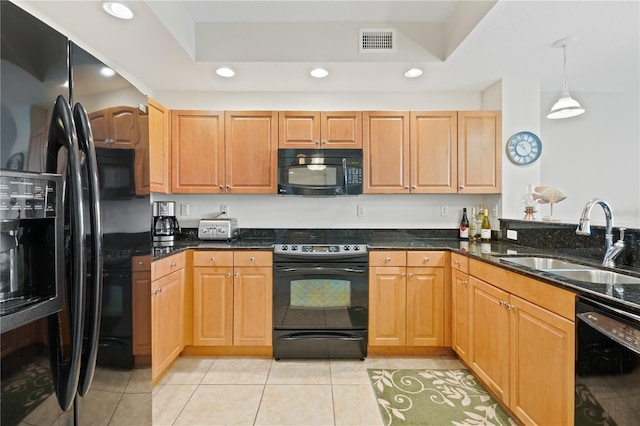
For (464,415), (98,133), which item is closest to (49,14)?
(98,133)

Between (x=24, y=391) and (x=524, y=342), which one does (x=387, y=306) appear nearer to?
(x=524, y=342)

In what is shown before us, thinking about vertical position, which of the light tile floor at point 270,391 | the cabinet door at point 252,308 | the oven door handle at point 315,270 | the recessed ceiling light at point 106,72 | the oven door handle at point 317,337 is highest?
the recessed ceiling light at point 106,72

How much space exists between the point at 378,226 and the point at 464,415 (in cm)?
175

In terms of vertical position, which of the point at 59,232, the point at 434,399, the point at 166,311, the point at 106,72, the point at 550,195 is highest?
the point at 106,72

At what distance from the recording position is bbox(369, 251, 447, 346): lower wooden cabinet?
2.59m

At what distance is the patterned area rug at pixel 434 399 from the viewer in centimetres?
186

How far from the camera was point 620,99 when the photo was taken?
3.33 meters

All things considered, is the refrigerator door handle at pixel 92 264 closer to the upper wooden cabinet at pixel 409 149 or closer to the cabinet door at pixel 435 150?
the upper wooden cabinet at pixel 409 149

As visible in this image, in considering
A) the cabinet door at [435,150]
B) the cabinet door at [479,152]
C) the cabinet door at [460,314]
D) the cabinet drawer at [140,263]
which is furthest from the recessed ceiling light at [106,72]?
the cabinet door at [479,152]

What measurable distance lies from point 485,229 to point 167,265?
277 centimetres

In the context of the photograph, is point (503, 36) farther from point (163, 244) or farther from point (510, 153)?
point (163, 244)

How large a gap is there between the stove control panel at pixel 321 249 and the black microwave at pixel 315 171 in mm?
488

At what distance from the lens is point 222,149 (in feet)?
9.55

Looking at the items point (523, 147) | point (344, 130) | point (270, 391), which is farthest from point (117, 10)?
point (523, 147)
